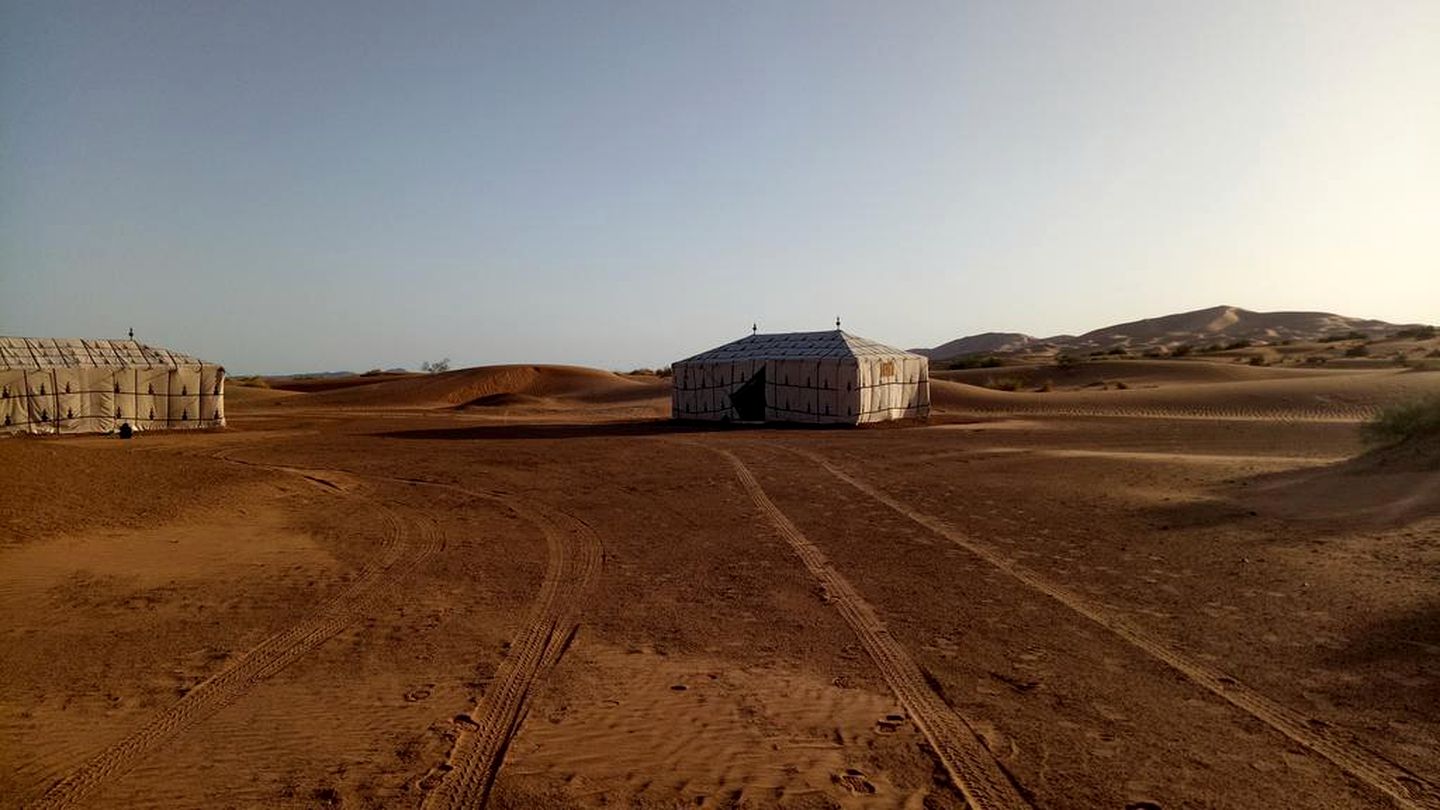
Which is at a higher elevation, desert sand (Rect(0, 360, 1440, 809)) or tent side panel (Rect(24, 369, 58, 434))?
tent side panel (Rect(24, 369, 58, 434))

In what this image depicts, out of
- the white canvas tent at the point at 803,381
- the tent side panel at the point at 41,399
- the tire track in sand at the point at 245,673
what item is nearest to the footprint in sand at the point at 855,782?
the tire track in sand at the point at 245,673

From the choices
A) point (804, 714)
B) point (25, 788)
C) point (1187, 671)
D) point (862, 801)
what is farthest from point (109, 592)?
point (1187, 671)

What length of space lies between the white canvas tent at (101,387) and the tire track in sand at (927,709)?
85.3ft

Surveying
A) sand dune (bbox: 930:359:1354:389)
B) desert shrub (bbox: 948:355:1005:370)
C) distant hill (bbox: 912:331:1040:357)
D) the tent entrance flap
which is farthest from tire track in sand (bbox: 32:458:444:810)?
distant hill (bbox: 912:331:1040:357)

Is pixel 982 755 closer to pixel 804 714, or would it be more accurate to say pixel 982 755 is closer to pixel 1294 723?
pixel 804 714

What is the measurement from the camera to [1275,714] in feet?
15.1

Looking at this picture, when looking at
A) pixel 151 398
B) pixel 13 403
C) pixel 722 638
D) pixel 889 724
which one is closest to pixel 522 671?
pixel 722 638

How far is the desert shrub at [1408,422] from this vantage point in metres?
12.3

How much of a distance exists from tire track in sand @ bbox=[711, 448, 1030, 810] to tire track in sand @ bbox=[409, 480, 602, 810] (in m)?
2.10

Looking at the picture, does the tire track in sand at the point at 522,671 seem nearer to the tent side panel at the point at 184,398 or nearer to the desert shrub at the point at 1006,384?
the tent side panel at the point at 184,398

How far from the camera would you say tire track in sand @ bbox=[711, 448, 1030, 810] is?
3.78 m

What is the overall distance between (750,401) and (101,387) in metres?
20.1

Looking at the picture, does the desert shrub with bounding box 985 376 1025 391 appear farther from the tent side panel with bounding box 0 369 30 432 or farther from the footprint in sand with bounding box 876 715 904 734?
the footprint in sand with bounding box 876 715 904 734

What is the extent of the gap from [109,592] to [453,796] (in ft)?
17.6
